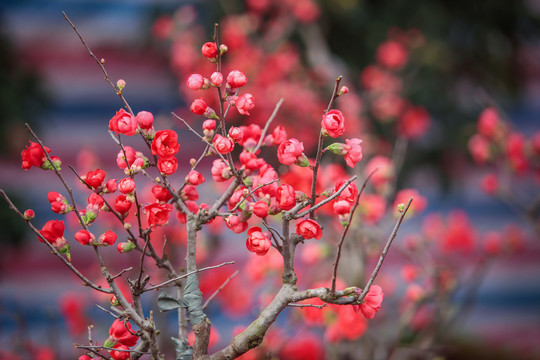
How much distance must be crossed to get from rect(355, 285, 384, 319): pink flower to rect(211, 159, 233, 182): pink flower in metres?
0.21

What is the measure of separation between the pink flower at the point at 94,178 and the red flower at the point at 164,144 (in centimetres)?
7

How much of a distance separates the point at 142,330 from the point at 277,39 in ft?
4.36

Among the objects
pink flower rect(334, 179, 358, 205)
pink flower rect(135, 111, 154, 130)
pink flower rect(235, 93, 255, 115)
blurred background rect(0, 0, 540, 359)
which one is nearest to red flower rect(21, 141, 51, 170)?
pink flower rect(135, 111, 154, 130)

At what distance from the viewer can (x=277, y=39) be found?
166 centimetres

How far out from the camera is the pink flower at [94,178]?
50 centimetres

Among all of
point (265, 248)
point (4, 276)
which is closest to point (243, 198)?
point (265, 248)

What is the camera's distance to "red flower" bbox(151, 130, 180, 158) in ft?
1.62

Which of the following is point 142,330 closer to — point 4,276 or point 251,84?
point 251,84

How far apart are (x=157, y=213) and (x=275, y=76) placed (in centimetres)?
122

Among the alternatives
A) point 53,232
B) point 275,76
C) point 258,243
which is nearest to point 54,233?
point 53,232

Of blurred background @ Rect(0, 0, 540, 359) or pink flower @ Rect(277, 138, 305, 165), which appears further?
blurred background @ Rect(0, 0, 540, 359)

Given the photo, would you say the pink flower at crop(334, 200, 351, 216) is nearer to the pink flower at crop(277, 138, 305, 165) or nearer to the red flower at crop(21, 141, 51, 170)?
the pink flower at crop(277, 138, 305, 165)

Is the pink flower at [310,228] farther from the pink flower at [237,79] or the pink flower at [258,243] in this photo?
the pink flower at [237,79]

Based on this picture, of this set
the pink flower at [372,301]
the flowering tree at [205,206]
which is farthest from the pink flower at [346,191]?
the pink flower at [372,301]
